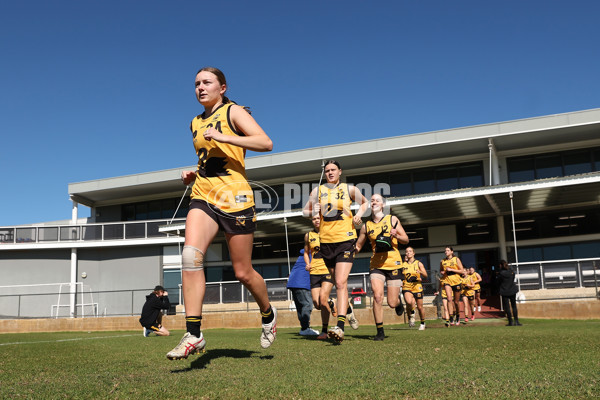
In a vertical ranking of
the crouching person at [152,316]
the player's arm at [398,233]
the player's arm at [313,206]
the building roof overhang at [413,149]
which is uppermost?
the building roof overhang at [413,149]

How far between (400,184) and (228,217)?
24.4 m

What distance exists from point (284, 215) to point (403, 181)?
25.6 feet

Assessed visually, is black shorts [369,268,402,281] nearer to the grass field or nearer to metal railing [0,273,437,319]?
the grass field

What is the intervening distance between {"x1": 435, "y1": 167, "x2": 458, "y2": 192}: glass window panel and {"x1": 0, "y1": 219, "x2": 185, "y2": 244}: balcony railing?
17347mm

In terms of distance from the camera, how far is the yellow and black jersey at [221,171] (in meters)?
4.21

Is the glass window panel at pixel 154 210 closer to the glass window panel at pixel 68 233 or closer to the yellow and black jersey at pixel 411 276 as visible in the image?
the glass window panel at pixel 68 233

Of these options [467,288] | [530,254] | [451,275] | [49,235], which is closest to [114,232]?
[49,235]

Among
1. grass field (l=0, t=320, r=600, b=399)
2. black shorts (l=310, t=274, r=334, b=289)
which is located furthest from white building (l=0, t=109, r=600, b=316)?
grass field (l=0, t=320, r=600, b=399)

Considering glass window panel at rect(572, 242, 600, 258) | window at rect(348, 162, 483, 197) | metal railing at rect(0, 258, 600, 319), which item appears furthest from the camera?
window at rect(348, 162, 483, 197)

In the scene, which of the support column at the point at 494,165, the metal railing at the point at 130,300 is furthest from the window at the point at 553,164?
Result: the metal railing at the point at 130,300

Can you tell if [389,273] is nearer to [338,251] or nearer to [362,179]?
[338,251]

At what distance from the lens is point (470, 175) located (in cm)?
2669

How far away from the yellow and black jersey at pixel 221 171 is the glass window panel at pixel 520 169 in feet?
77.8

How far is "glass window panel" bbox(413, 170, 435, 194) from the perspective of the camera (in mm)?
27125
